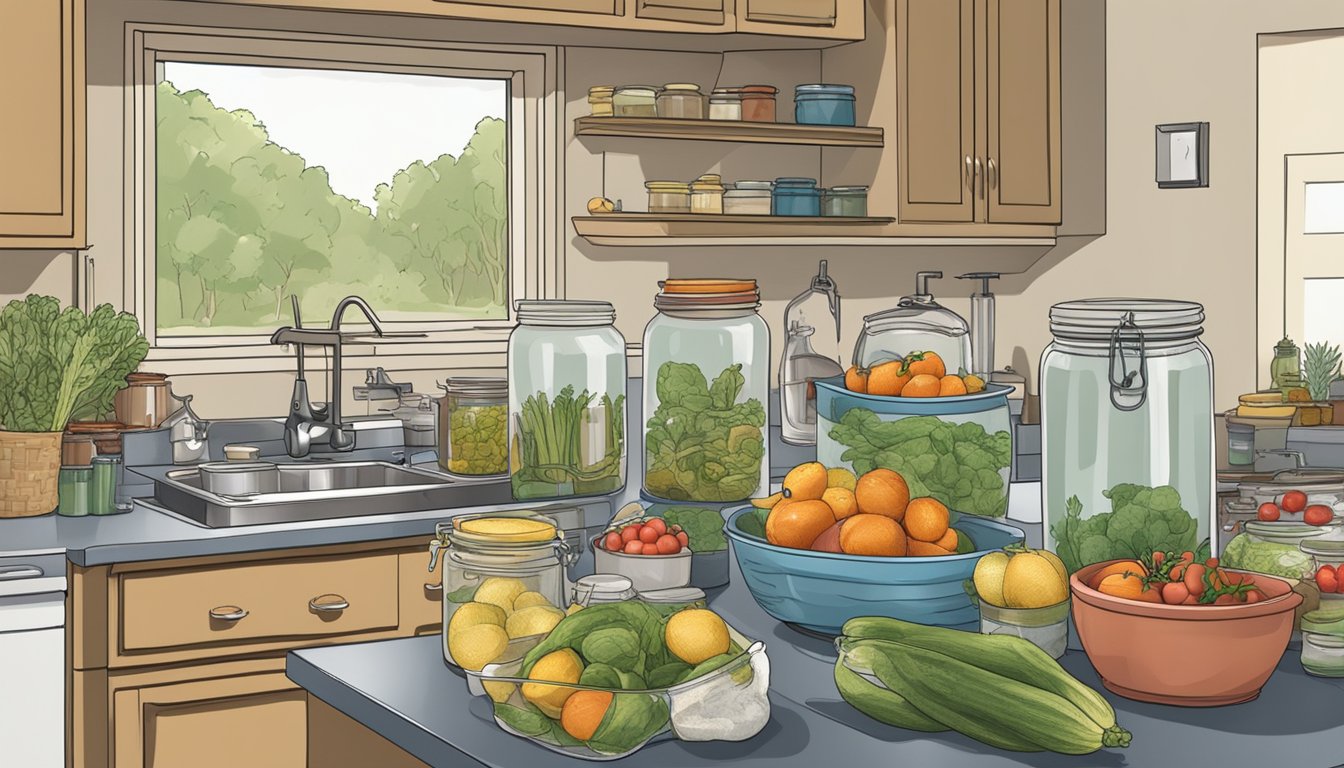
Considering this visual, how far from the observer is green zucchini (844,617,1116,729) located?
122 centimetres

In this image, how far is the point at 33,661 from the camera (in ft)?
8.24

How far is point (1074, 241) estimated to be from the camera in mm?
4355

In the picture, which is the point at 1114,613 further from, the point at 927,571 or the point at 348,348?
the point at 348,348

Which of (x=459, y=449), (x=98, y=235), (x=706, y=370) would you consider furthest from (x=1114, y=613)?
(x=98, y=235)

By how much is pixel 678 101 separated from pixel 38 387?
5.79 ft

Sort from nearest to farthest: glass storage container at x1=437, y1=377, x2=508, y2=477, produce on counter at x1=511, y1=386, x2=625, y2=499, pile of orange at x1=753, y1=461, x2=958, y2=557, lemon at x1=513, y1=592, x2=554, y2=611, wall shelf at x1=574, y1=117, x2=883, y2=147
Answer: lemon at x1=513, y1=592, x2=554, y2=611 < pile of orange at x1=753, y1=461, x2=958, y2=557 < produce on counter at x1=511, y1=386, x2=625, y2=499 < glass storage container at x1=437, y1=377, x2=508, y2=477 < wall shelf at x1=574, y1=117, x2=883, y2=147

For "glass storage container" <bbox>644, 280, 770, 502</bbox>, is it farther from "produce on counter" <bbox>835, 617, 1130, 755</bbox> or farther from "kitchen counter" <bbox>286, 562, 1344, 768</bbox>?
"produce on counter" <bbox>835, 617, 1130, 755</bbox>

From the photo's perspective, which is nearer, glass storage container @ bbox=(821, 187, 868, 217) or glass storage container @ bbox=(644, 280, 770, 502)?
glass storage container @ bbox=(644, 280, 770, 502)

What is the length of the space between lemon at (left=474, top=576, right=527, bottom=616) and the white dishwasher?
1.40 metres

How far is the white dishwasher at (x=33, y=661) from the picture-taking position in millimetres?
2494

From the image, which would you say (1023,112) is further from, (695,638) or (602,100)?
(695,638)

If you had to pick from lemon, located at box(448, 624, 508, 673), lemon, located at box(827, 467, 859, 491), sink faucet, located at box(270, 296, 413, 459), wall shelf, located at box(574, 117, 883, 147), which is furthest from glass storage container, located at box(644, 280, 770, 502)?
wall shelf, located at box(574, 117, 883, 147)

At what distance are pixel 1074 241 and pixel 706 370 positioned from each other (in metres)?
2.37


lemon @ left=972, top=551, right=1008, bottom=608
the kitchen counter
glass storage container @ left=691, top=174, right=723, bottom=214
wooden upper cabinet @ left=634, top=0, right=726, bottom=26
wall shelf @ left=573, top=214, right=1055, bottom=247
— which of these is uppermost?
wooden upper cabinet @ left=634, top=0, right=726, bottom=26
